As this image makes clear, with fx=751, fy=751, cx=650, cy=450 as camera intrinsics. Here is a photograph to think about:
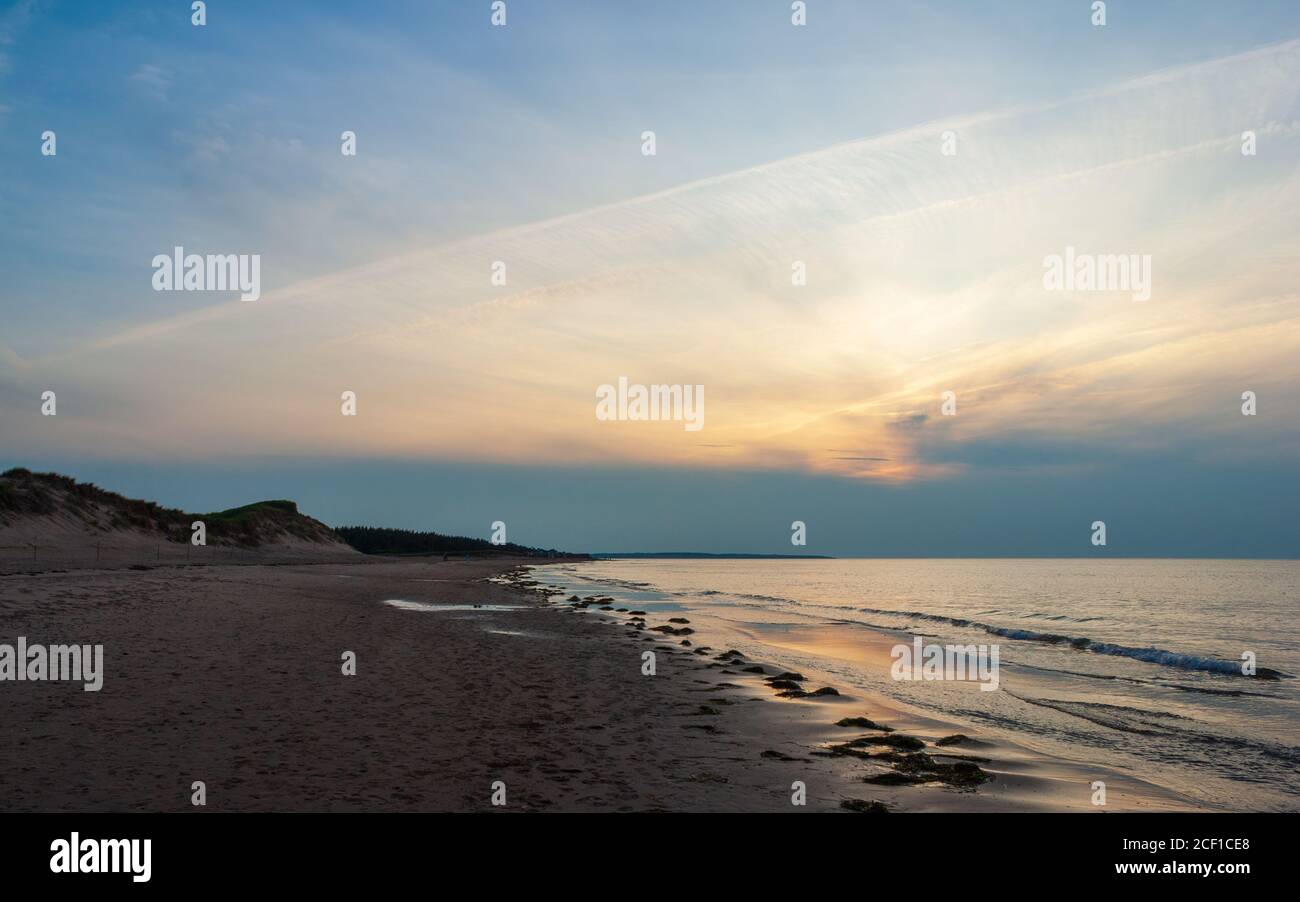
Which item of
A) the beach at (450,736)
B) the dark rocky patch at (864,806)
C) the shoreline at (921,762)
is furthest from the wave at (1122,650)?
the dark rocky patch at (864,806)

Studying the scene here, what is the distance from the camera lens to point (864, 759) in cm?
1239

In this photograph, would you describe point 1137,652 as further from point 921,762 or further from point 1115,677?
point 921,762

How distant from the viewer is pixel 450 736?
12039 mm

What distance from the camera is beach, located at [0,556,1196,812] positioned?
29.7 feet

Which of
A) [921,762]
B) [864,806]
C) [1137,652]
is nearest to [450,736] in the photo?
[864,806]

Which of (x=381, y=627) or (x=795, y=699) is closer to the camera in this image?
(x=795, y=699)

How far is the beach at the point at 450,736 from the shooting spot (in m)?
9.06

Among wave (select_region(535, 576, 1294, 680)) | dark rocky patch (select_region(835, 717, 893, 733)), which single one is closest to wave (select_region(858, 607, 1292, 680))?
wave (select_region(535, 576, 1294, 680))

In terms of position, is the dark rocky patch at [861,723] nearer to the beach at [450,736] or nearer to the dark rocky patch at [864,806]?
the beach at [450,736]

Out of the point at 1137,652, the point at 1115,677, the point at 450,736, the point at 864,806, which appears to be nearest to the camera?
the point at 864,806
